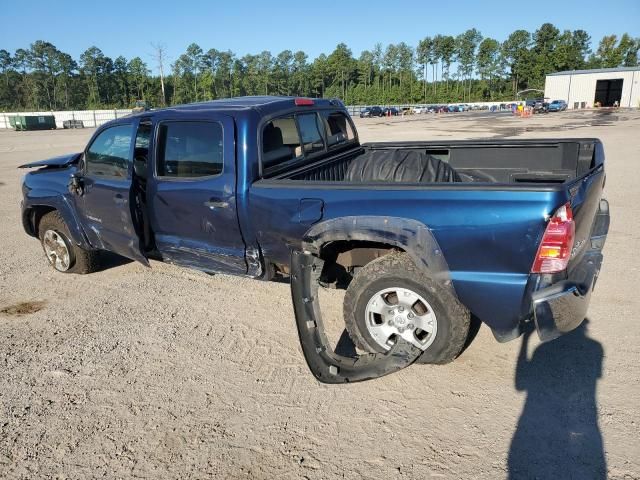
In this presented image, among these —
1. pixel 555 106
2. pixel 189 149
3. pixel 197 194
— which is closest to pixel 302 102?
pixel 189 149

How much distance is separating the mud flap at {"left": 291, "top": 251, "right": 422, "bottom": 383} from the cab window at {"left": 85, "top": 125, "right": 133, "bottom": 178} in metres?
2.26

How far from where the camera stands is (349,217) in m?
3.17

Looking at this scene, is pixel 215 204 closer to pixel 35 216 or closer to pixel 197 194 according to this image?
pixel 197 194

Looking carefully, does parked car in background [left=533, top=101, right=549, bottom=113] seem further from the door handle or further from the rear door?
the door handle

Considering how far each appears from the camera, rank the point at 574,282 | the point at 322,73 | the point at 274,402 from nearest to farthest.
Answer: the point at 574,282 < the point at 274,402 < the point at 322,73

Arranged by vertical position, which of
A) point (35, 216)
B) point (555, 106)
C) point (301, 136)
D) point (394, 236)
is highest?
point (301, 136)

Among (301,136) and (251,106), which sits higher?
(251,106)

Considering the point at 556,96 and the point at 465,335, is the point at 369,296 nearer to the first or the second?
the point at 465,335

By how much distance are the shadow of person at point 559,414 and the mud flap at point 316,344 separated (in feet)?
2.67

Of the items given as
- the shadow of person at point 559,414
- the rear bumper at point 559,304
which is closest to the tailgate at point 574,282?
the rear bumper at point 559,304

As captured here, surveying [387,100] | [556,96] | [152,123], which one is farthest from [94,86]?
[152,123]

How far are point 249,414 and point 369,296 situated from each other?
3.62ft

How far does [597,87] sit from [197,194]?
273 feet

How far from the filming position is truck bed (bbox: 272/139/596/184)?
180 inches
